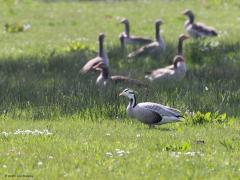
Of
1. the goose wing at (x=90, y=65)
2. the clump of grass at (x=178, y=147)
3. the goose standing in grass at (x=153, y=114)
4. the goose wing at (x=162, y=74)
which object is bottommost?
the goose wing at (x=162, y=74)

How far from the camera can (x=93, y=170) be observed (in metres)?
10.2

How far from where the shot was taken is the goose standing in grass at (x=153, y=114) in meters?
13.6

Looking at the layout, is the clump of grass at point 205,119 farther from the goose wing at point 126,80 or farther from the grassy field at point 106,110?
the goose wing at point 126,80

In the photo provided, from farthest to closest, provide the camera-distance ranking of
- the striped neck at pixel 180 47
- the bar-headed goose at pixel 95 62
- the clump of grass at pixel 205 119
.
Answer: the striped neck at pixel 180 47 < the bar-headed goose at pixel 95 62 < the clump of grass at pixel 205 119

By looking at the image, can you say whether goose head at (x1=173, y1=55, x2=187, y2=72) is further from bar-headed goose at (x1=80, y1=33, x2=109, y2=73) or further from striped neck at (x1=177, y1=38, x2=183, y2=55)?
bar-headed goose at (x1=80, y1=33, x2=109, y2=73)

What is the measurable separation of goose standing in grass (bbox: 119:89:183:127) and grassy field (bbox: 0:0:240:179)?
0.19 meters

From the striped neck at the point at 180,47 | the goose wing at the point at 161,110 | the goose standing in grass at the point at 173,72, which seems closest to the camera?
the goose wing at the point at 161,110

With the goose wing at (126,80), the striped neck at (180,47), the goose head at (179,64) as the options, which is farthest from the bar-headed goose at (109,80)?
the striped neck at (180,47)

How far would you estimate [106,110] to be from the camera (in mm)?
14805

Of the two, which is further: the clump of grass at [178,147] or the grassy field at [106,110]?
the clump of grass at [178,147]

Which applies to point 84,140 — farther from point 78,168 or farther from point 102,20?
point 102,20

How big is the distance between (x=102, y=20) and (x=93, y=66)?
1114 centimetres

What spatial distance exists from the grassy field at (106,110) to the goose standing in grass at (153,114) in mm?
185

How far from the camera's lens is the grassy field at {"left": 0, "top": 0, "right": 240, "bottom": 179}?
10.5m
